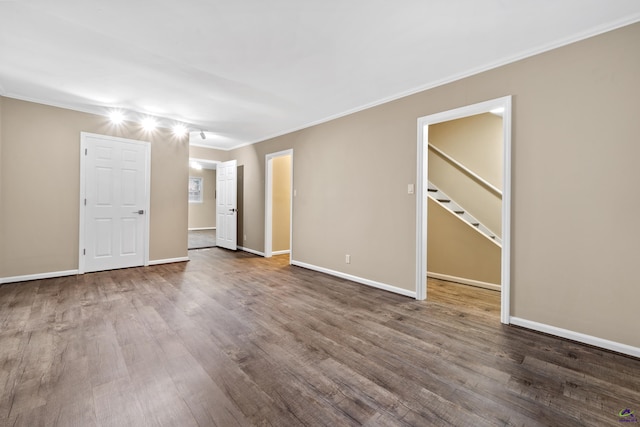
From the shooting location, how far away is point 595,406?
169 cm

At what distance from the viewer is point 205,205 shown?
11.7m

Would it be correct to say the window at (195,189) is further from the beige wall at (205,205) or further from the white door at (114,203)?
the white door at (114,203)

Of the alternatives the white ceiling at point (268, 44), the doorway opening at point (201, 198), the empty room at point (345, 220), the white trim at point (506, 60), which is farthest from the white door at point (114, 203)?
the doorway opening at point (201, 198)

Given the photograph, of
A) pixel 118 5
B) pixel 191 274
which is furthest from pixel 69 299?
pixel 118 5

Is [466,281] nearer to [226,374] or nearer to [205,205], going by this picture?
[226,374]

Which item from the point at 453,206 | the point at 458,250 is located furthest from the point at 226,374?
the point at 453,206

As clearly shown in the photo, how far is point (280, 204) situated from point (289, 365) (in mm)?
4732

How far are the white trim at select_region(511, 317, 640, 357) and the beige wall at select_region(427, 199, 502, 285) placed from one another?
1.38 metres

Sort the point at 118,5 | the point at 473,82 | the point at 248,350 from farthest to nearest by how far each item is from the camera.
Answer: the point at 473,82 < the point at 248,350 < the point at 118,5

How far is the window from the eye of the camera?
11391 mm

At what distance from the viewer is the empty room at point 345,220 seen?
72.6 inches

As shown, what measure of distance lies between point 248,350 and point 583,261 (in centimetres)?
291

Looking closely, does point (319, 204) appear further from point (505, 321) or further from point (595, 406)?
point (595, 406)

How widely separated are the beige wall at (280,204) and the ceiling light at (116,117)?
284 centimetres
